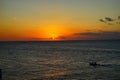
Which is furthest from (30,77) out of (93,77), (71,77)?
(93,77)

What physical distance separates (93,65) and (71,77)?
23992 mm

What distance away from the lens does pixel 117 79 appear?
169 feet

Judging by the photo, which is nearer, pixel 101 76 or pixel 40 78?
pixel 40 78

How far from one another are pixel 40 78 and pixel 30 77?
240 cm

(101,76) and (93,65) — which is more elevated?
(93,65)

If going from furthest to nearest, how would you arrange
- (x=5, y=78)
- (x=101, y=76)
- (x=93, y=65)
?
(x=93, y=65) < (x=101, y=76) < (x=5, y=78)

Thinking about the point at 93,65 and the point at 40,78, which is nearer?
the point at 40,78

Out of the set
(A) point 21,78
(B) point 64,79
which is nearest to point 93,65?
(B) point 64,79

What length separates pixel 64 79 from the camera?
51.1 meters

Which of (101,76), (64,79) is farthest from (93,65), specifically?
(64,79)

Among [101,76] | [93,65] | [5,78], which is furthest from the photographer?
[93,65]

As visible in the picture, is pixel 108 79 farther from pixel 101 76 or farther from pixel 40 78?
pixel 40 78

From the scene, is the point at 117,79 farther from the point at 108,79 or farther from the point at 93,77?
the point at 93,77

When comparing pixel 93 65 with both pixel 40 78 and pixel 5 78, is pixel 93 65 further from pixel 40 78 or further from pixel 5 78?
pixel 5 78
